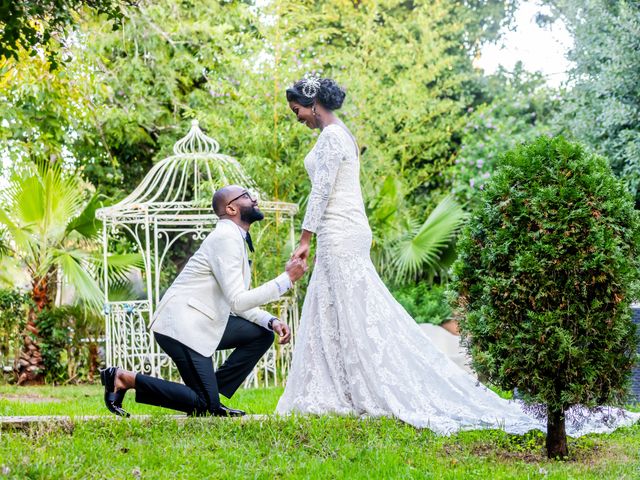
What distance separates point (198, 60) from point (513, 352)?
10.9 m

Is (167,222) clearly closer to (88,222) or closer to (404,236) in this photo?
(88,222)

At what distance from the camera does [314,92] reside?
590cm

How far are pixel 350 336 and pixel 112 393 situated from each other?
1.57m

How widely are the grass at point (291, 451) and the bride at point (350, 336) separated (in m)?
0.30

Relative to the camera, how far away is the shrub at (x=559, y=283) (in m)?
4.45

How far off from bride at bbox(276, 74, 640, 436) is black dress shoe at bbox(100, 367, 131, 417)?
1055 millimetres

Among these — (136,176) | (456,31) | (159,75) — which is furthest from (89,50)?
(456,31)

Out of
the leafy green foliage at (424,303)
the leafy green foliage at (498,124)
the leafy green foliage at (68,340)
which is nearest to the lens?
the leafy green foliage at (68,340)

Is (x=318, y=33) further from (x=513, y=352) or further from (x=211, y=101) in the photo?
(x=513, y=352)

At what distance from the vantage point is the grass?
426 centimetres

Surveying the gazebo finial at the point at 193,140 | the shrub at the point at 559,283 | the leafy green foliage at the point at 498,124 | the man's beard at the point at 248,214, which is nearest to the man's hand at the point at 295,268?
the man's beard at the point at 248,214

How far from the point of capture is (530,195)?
461cm

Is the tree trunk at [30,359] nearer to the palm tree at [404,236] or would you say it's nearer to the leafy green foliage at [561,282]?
the palm tree at [404,236]

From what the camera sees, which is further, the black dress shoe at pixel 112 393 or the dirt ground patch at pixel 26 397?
A: the dirt ground patch at pixel 26 397
